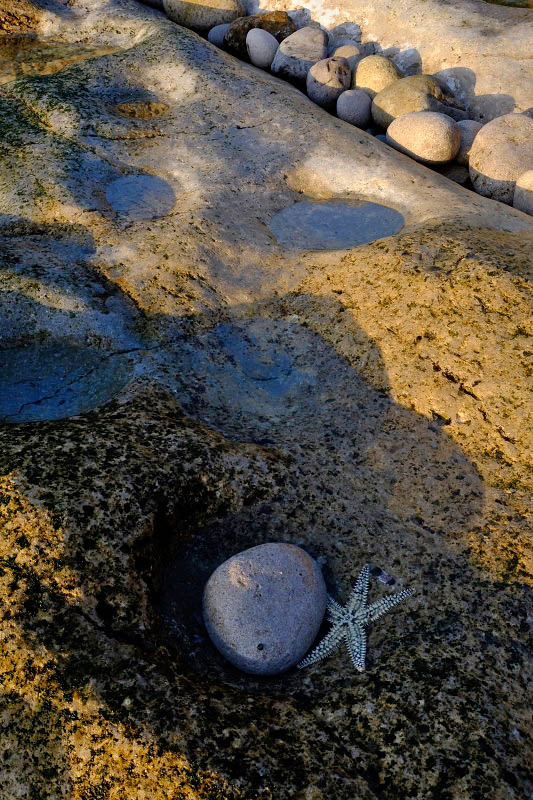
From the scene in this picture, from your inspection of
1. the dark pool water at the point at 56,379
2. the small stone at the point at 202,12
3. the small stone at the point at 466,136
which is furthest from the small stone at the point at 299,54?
the dark pool water at the point at 56,379

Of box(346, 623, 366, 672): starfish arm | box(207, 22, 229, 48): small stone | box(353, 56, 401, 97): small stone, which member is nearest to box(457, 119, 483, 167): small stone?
box(353, 56, 401, 97): small stone

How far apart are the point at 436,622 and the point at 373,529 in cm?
75

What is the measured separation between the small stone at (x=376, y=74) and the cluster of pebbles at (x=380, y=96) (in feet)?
0.05

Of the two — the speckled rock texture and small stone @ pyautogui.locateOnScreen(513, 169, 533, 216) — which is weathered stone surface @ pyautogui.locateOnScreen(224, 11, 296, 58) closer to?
the speckled rock texture

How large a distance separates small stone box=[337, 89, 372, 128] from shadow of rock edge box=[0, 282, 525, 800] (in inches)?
240

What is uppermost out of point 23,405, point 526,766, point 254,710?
point 526,766

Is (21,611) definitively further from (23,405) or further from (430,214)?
(430,214)

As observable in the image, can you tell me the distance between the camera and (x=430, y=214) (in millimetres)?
6535

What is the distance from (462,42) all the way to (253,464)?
8377mm

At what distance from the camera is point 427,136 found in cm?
810

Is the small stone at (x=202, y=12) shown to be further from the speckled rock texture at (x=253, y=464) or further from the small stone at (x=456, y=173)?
the small stone at (x=456, y=173)

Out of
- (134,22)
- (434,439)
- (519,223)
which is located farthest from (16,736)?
(134,22)

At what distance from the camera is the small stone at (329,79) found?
9367 mm

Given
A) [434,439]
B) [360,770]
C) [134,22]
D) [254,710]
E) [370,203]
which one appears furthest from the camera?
[134,22]
